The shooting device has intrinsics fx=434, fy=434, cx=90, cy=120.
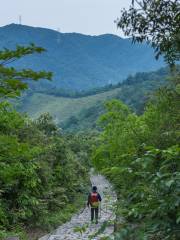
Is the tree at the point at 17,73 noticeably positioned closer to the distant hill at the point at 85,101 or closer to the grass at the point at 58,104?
the distant hill at the point at 85,101

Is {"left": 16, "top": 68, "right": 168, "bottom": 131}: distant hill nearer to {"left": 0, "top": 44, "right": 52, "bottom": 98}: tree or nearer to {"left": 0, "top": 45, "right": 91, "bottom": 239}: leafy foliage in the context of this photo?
{"left": 0, "top": 45, "right": 91, "bottom": 239}: leafy foliage

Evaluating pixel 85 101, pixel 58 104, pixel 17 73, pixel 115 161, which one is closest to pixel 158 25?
pixel 17 73

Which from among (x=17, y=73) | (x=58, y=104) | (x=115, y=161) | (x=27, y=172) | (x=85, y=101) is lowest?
(x=115, y=161)

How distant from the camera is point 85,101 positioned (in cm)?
14862

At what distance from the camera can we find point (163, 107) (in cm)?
1398

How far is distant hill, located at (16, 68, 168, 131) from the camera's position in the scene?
112 metres

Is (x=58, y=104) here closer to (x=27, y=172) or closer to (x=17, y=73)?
(x=27, y=172)

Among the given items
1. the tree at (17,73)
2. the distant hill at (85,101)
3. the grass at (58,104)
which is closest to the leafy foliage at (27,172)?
the tree at (17,73)

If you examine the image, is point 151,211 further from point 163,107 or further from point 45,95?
point 45,95

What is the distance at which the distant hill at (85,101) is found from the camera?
11225 centimetres

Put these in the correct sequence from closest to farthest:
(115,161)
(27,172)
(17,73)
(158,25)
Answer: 1. (17,73)
2. (158,25)
3. (27,172)
4. (115,161)

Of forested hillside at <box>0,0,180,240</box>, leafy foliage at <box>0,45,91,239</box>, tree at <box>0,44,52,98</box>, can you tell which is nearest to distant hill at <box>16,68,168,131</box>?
leafy foliage at <box>0,45,91,239</box>

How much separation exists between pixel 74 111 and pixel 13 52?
142913 mm

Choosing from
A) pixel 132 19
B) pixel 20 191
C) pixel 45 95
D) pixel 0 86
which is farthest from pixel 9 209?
pixel 45 95
